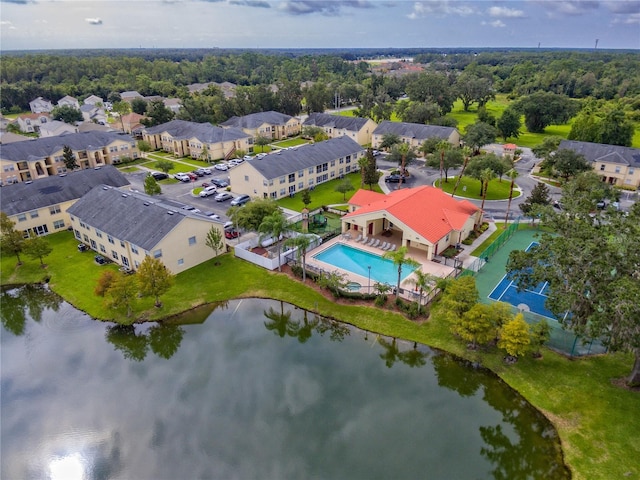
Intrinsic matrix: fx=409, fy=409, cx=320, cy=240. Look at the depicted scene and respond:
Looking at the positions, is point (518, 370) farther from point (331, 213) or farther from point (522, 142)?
point (522, 142)

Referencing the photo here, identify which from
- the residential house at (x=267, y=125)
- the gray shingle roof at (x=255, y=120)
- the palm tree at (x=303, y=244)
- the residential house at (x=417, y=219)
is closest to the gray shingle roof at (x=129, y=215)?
the palm tree at (x=303, y=244)

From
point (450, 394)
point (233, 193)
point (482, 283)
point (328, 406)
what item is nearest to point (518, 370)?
point (450, 394)

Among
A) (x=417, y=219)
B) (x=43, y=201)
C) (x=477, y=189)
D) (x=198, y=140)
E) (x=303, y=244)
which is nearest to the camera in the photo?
(x=303, y=244)

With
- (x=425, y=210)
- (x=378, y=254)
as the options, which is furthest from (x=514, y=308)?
(x=425, y=210)

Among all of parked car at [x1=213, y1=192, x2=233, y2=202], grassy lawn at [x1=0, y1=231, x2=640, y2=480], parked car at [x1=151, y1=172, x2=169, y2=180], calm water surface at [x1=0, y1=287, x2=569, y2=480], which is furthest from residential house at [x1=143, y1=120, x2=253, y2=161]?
calm water surface at [x1=0, y1=287, x2=569, y2=480]

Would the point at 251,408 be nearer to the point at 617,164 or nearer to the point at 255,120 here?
the point at 617,164

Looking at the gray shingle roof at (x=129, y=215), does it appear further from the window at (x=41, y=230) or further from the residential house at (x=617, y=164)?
the residential house at (x=617, y=164)
